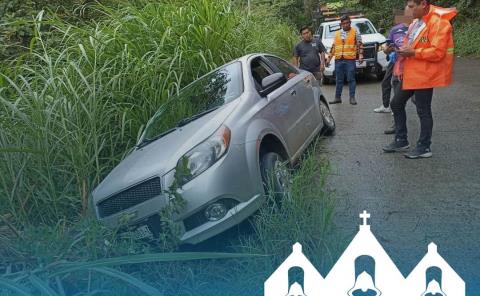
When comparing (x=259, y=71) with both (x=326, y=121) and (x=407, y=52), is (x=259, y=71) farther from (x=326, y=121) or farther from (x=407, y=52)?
(x=326, y=121)

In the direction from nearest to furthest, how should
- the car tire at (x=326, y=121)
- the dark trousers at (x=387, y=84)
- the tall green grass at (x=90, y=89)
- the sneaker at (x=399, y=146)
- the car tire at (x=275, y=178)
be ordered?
1. the car tire at (x=275, y=178)
2. the tall green grass at (x=90, y=89)
3. the sneaker at (x=399, y=146)
4. the car tire at (x=326, y=121)
5. the dark trousers at (x=387, y=84)

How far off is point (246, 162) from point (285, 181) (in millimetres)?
439

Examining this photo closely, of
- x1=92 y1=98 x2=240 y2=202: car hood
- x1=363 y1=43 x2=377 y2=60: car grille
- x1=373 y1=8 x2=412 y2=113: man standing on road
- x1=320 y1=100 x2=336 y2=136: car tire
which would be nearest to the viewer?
x1=92 y1=98 x2=240 y2=202: car hood

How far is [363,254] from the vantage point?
2.94m

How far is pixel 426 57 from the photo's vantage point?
14.7ft

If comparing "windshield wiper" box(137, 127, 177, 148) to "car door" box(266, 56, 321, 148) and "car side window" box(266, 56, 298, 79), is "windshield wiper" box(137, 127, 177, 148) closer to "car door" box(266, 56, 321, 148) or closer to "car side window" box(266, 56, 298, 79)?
"car door" box(266, 56, 321, 148)

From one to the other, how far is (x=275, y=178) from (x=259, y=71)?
A: 5.75 feet

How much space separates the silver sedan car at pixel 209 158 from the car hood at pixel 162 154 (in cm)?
1

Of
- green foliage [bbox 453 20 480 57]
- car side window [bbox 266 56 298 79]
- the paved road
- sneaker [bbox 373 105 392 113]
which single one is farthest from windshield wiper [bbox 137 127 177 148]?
green foliage [bbox 453 20 480 57]

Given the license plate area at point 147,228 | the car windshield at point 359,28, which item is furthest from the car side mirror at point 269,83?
the car windshield at point 359,28

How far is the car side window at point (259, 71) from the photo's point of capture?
4589 mm

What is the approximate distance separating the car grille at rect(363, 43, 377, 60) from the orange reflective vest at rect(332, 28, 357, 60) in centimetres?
257

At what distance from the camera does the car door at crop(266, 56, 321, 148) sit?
16.4 ft

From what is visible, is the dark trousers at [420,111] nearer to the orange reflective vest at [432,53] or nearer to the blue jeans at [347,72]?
the orange reflective vest at [432,53]
